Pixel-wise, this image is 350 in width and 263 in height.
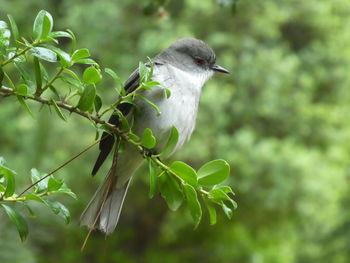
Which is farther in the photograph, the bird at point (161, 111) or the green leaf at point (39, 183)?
the bird at point (161, 111)

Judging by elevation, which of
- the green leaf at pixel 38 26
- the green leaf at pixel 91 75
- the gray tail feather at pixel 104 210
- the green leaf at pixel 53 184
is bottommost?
the gray tail feather at pixel 104 210

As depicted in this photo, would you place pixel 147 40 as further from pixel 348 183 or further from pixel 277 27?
pixel 348 183

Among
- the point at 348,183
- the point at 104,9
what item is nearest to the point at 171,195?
the point at 104,9

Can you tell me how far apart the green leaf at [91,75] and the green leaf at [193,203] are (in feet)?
0.86

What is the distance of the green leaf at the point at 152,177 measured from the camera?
1.15 metres

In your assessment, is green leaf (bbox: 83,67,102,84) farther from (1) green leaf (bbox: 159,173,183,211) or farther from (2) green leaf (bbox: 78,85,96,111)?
(1) green leaf (bbox: 159,173,183,211)

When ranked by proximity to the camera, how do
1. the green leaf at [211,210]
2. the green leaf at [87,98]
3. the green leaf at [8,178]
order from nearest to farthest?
the green leaf at [8,178], the green leaf at [87,98], the green leaf at [211,210]

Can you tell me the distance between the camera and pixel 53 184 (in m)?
1.09

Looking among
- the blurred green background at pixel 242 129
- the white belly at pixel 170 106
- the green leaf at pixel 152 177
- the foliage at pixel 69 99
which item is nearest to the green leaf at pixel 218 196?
the foliage at pixel 69 99

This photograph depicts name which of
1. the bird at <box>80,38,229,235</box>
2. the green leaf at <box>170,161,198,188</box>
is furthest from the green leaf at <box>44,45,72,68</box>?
the bird at <box>80,38,229,235</box>

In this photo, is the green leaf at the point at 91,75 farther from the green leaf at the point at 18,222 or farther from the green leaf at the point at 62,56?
the green leaf at the point at 18,222

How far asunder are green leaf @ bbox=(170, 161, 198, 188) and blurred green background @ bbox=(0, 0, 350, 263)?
431cm

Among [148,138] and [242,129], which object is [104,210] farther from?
[242,129]

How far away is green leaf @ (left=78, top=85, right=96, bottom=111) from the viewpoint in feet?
3.60
